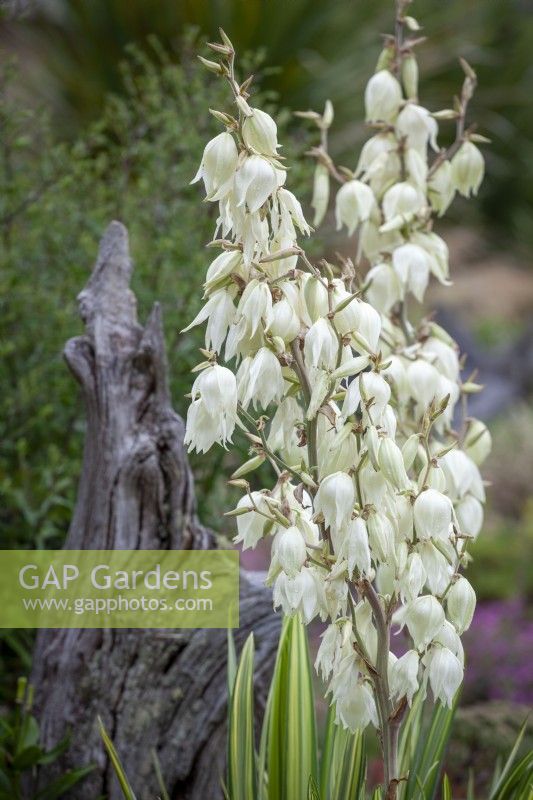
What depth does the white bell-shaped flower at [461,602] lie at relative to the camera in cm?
135

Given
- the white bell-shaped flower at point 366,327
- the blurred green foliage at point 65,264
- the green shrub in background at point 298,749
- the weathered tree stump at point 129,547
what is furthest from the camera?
Result: the blurred green foliage at point 65,264

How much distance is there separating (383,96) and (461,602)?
1100mm

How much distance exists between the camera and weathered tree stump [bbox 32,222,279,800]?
1987 millimetres

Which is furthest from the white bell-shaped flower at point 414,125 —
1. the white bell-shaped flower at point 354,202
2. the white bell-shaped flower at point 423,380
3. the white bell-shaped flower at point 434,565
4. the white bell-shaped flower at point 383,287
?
the white bell-shaped flower at point 434,565

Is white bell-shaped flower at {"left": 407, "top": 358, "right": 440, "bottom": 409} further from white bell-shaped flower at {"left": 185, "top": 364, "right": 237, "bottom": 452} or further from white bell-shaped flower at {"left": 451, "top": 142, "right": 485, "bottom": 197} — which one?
white bell-shaped flower at {"left": 185, "top": 364, "right": 237, "bottom": 452}

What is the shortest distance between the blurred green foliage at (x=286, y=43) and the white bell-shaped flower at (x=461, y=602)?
10.3 feet

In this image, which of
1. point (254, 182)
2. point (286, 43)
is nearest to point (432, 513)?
point (254, 182)

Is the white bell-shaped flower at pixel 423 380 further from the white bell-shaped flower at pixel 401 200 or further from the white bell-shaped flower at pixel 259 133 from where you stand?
the white bell-shaped flower at pixel 259 133

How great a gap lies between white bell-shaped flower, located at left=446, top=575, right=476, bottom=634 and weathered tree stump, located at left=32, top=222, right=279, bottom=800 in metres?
0.77

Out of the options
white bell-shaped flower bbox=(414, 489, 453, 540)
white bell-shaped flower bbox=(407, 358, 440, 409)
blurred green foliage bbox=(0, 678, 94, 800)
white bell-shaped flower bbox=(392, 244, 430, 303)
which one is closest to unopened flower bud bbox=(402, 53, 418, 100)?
white bell-shaped flower bbox=(392, 244, 430, 303)

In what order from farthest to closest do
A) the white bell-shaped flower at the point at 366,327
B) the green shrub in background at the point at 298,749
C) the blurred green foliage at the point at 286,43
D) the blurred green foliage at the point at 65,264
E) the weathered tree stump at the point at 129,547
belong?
the blurred green foliage at the point at 286,43
the blurred green foliage at the point at 65,264
the weathered tree stump at the point at 129,547
the green shrub in background at the point at 298,749
the white bell-shaped flower at the point at 366,327

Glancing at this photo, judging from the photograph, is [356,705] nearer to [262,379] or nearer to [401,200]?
[262,379]

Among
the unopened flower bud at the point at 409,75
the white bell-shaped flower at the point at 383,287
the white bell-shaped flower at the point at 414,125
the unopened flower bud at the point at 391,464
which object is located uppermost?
the unopened flower bud at the point at 409,75

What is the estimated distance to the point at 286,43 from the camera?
498 cm
